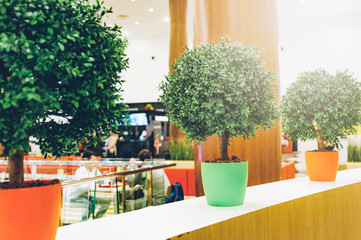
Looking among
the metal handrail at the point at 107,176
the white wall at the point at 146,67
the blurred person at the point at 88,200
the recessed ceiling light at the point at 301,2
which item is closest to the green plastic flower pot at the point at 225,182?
the metal handrail at the point at 107,176

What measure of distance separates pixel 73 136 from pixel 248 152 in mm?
2202

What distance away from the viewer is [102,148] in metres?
13.5

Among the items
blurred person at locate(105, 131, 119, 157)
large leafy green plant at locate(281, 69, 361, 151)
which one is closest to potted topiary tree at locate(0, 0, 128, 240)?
large leafy green plant at locate(281, 69, 361, 151)

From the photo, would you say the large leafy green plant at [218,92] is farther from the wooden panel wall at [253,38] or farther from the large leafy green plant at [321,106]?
the wooden panel wall at [253,38]

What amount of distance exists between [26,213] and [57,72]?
1.57ft

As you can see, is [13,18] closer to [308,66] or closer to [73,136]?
[73,136]

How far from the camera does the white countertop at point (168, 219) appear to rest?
4.95 feet

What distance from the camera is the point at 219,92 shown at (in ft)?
5.80

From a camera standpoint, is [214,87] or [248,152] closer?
[214,87]

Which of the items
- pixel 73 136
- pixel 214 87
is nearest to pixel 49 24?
pixel 73 136

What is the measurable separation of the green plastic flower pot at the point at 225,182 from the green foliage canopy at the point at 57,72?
0.81 metres

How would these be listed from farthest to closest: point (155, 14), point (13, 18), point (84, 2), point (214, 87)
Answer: point (155, 14) < point (214, 87) < point (84, 2) < point (13, 18)

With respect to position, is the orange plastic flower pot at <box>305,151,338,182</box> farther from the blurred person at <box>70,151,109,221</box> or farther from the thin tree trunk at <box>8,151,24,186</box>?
the blurred person at <box>70,151,109,221</box>

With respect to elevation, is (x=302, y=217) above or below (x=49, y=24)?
below
